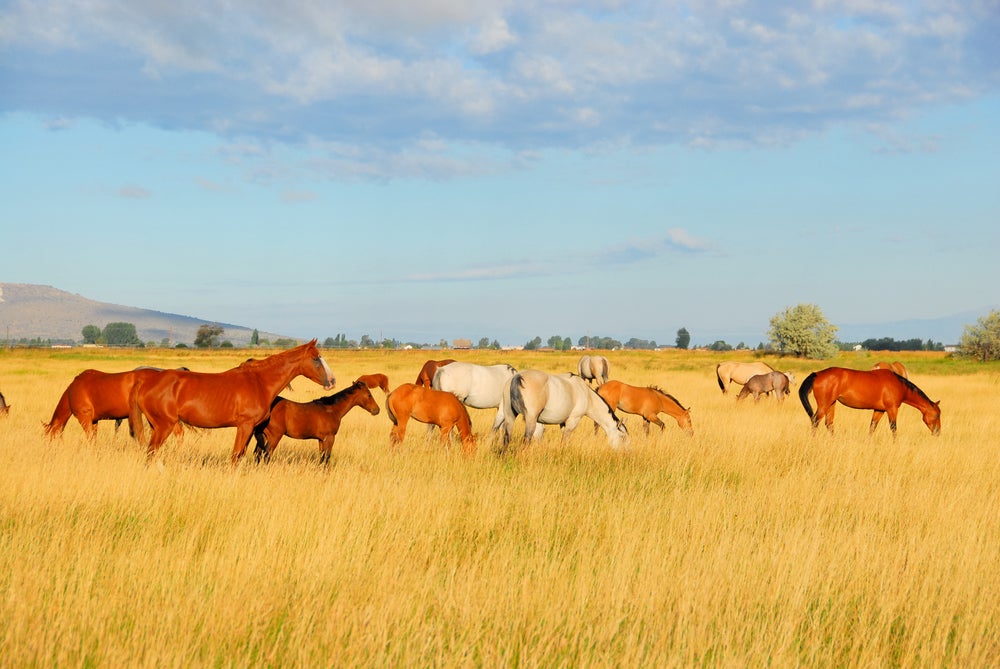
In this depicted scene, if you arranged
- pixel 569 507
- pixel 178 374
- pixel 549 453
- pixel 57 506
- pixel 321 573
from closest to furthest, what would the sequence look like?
pixel 321 573, pixel 57 506, pixel 569 507, pixel 178 374, pixel 549 453

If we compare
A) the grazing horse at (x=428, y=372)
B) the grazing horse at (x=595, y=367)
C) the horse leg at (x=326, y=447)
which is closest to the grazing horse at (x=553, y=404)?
the grazing horse at (x=428, y=372)

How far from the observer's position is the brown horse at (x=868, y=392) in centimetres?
1559

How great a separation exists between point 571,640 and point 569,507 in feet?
10.9

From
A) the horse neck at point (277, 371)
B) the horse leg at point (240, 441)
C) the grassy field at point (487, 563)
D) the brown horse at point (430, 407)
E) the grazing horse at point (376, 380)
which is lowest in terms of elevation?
the grassy field at point (487, 563)

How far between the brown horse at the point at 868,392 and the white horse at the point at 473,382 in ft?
20.3

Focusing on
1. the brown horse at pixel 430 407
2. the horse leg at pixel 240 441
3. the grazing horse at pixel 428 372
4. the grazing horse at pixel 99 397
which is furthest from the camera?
the grazing horse at pixel 428 372

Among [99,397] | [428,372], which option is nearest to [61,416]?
[99,397]

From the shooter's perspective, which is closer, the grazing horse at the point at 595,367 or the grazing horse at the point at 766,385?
the grazing horse at the point at 766,385

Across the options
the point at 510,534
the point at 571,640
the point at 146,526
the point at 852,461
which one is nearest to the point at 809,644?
the point at 571,640

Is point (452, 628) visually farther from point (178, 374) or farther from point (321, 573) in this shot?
point (178, 374)

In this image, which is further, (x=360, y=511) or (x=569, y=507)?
Answer: (x=569, y=507)

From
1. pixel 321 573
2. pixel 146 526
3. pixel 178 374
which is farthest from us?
pixel 178 374

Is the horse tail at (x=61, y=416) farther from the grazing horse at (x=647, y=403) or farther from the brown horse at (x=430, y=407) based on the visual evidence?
the grazing horse at (x=647, y=403)

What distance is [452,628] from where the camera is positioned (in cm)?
469
